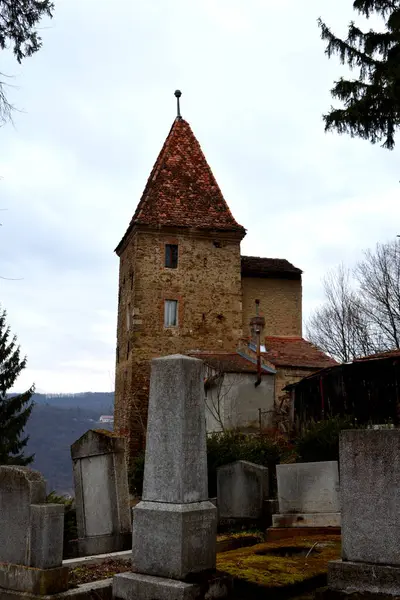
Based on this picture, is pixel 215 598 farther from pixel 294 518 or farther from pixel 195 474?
pixel 294 518

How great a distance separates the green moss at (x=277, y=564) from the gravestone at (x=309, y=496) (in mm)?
1234

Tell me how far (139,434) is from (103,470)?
1853 cm

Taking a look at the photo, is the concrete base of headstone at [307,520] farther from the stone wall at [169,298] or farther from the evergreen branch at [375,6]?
the stone wall at [169,298]

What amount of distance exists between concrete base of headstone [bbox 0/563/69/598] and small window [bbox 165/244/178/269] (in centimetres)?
2274

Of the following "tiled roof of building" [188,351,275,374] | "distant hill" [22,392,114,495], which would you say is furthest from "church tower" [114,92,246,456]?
"distant hill" [22,392,114,495]

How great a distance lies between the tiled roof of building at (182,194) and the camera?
28.6 meters

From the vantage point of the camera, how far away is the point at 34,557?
19.3 ft

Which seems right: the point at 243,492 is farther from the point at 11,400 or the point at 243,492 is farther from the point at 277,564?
the point at 11,400

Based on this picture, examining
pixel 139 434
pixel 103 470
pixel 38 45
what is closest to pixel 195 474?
pixel 103 470

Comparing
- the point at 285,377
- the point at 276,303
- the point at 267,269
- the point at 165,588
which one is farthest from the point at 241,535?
the point at 267,269

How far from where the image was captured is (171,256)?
2852 cm

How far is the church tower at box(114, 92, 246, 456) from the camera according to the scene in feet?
88.9

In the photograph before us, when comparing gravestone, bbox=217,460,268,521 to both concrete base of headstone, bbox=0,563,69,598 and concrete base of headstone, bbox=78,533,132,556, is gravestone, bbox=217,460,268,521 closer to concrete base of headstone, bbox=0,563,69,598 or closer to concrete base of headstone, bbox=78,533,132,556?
concrete base of headstone, bbox=78,533,132,556

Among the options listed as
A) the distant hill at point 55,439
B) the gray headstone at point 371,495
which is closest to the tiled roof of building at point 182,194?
the gray headstone at point 371,495
